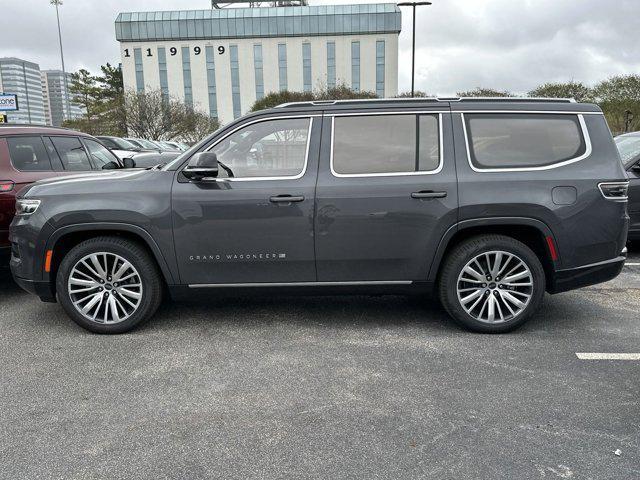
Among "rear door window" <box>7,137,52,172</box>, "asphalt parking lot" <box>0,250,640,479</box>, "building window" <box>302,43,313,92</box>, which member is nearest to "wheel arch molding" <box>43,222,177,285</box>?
"asphalt parking lot" <box>0,250,640,479</box>

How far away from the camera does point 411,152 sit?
166 inches

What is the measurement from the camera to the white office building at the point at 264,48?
7356cm

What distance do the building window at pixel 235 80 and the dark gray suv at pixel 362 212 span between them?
249 ft

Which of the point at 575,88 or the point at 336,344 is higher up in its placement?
the point at 575,88

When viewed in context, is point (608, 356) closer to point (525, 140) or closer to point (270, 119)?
point (525, 140)

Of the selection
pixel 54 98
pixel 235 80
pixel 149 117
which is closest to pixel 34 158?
pixel 149 117

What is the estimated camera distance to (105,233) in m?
4.40

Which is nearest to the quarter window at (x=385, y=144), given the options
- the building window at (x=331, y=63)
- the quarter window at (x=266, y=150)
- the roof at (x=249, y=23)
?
the quarter window at (x=266, y=150)

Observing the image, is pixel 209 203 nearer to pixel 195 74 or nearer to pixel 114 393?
pixel 114 393

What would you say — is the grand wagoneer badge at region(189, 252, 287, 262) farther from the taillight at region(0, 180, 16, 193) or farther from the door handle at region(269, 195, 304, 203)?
the taillight at region(0, 180, 16, 193)

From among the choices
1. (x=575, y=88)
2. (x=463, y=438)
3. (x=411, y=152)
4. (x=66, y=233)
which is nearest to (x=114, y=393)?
(x=66, y=233)

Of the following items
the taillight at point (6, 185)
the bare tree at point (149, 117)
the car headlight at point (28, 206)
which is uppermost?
the bare tree at point (149, 117)

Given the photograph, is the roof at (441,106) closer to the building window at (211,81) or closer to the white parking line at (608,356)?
the white parking line at (608,356)

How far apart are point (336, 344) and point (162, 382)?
137 cm
